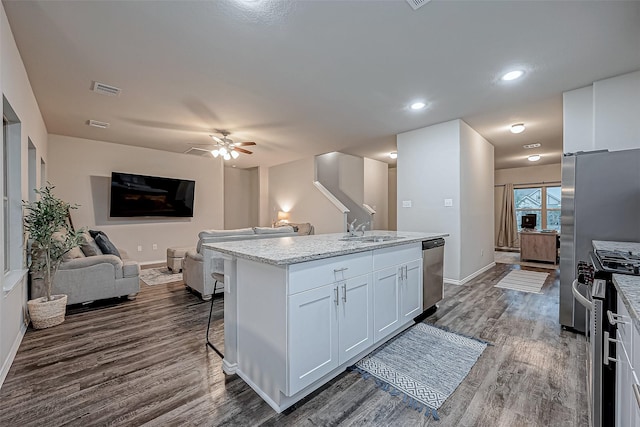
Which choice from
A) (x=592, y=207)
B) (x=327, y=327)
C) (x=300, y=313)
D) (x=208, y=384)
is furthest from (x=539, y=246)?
(x=208, y=384)

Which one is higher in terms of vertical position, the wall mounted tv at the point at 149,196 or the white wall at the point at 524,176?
the white wall at the point at 524,176

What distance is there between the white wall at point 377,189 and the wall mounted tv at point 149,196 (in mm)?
4751

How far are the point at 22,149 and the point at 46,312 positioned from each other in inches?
63.5

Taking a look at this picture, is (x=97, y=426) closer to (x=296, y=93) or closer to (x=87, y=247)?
(x=87, y=247)

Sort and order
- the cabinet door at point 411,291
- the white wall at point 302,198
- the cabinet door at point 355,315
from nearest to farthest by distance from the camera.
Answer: the cabinet door at point 355,315
the cabinet door at point 411,291
the white wall at point 302,198

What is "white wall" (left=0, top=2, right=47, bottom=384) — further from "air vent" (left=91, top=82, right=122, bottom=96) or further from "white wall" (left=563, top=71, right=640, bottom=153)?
"white wall" (left=563, top=71, right=640, bottom=153)

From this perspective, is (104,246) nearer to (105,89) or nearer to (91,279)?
(91,279)

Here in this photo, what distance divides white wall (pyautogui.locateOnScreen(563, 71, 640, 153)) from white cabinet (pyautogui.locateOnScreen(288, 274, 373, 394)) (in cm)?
319

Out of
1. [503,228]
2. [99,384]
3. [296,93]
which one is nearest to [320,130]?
[296,93]

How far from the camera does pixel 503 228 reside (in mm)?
8734

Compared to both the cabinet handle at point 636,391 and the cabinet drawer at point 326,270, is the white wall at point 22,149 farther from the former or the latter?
the cabinet handle at point 636,391

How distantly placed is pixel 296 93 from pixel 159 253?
5.18 meters

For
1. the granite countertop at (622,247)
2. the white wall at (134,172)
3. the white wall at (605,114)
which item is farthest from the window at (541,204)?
the white wall at (134,172)

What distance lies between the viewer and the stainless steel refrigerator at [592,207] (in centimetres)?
234
